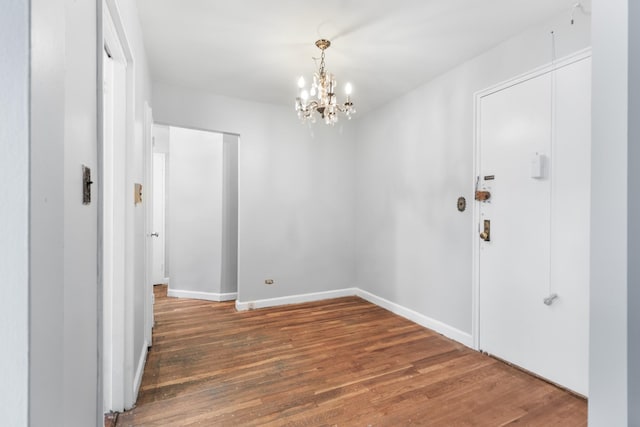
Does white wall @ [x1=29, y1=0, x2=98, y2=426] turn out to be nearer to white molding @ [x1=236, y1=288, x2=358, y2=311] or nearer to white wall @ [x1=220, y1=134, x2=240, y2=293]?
white molding @ [x1=236, y1=288, x2=358, y2=311]

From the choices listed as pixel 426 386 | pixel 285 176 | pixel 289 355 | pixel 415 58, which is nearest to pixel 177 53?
pixel 285 176

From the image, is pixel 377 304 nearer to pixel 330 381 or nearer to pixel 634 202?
pixel 330 381

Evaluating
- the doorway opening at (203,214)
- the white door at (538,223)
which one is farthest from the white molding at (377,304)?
the doorway opening at (203,214)

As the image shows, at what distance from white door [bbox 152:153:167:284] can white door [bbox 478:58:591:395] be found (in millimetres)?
4849

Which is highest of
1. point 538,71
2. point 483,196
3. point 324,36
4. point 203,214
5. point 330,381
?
point 324,36

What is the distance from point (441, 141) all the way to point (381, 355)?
2091 millimetres

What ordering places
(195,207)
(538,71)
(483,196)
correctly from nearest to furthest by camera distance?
1. (538,71)
2. (483,196)
3. (195,207)

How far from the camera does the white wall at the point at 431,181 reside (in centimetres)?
247

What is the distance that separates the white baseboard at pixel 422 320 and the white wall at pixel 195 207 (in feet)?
7.28

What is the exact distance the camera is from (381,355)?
8.39ft

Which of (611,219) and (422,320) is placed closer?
(611,219)

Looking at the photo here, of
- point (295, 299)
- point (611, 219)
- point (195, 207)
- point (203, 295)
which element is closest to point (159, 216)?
point (195, 207)
